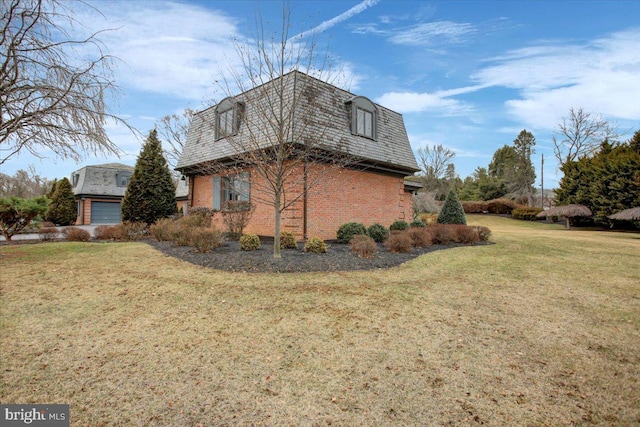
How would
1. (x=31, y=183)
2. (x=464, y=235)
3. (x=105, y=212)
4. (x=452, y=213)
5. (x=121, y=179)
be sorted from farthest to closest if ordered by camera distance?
(x=31, y=183) → (x=121, y=179) → (x=105, y=212) → (x=452, y=213) → (x=464, y=235)

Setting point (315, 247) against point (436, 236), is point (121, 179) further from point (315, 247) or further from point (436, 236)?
→ point (436, 236)

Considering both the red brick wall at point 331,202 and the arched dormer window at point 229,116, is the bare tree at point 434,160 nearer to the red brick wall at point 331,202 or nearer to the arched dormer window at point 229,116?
the red brick wall at point 331,202

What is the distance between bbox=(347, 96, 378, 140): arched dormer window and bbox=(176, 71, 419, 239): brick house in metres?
0.04

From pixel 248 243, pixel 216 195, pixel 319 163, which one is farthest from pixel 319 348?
pixel 216 195

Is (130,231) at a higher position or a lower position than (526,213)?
lower

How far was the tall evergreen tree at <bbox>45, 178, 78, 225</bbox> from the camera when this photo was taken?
75.3 ft

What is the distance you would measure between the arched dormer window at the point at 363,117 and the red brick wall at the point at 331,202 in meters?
1.62

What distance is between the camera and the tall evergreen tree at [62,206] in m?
23.0

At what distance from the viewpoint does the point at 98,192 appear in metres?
26.4

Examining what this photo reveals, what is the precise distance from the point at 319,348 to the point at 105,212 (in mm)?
30223

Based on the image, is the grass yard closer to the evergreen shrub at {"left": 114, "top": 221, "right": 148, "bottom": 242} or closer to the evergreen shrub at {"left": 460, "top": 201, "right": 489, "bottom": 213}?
the evergreen shrub at {"left": 114, "top": 221, "right": 148, "bottom": 242}

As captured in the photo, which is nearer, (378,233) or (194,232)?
(194,232)

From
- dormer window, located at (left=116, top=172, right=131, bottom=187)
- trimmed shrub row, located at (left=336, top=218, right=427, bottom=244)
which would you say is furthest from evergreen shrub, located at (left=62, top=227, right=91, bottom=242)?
dormer window, located at (left=116, top=172, right=131, bottom=187)

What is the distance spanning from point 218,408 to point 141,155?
1403 centimetres
